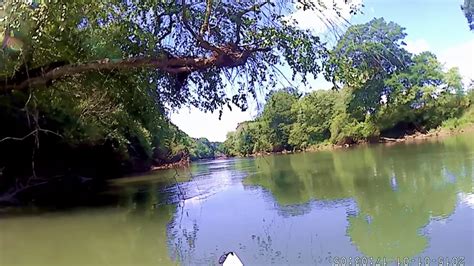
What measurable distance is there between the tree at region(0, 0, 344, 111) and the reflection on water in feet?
8.48

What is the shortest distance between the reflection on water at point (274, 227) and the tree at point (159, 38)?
8.48 feet

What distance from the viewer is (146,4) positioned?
7.25 m

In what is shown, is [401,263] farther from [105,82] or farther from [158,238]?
[105,82]

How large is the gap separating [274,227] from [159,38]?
12.9 ft

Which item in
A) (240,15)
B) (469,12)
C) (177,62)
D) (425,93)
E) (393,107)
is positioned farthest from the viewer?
(393,107)

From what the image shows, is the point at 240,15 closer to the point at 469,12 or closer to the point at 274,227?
the point at 274,227

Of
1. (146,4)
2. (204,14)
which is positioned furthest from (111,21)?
(204,14)

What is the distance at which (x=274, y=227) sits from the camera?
7.07 m

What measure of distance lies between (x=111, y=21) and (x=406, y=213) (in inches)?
236

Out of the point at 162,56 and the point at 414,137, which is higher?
the point at 162,56

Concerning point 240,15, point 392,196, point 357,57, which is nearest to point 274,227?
point 392,196

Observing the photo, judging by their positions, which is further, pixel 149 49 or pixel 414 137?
pixel 414 137

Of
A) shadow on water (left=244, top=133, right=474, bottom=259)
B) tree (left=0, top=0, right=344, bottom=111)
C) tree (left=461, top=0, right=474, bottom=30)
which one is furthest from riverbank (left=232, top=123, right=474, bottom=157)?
tree (left=0, top=0, right=344, bottom=111)

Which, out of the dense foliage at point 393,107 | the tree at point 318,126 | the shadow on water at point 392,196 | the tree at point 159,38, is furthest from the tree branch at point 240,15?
the tree at point 318,126
